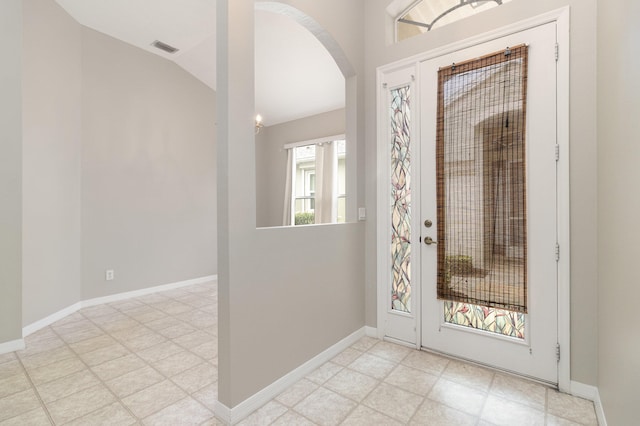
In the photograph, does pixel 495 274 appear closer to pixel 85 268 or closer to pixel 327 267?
pixel 327 267

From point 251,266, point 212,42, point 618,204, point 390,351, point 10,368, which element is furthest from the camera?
point 212,42

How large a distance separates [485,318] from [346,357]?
112 cm

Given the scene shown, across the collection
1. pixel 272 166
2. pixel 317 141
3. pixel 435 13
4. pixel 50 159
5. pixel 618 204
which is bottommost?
pixel 618 204

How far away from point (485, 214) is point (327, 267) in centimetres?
127

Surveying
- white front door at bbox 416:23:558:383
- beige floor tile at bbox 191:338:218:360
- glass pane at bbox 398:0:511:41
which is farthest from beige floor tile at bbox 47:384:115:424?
glass pane at bbox 398:0:511:41

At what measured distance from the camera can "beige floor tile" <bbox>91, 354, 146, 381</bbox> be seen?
7.13 ft

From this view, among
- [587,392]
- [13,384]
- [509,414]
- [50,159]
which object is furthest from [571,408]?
[50,159]

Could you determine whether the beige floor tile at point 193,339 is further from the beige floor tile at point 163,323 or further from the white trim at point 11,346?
the white trim at point 11,346

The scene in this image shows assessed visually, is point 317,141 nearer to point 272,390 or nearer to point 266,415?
point 272,390

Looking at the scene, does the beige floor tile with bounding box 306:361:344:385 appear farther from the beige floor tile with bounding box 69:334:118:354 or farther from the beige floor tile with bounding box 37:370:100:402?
the beige floor tile with bounding box 69:334:118:354

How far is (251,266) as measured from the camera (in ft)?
5.87

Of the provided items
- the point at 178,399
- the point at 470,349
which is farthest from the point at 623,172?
the point at 178,399

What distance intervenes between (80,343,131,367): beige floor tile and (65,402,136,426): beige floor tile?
72 cm

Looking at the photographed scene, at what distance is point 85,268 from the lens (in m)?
3.72
